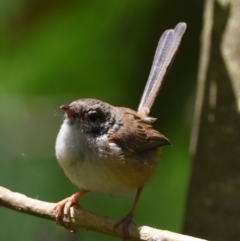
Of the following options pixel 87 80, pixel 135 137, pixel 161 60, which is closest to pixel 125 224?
pixel 135 137

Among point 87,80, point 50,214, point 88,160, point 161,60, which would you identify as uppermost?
point 161,60

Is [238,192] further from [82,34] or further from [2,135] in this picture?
[2,135]

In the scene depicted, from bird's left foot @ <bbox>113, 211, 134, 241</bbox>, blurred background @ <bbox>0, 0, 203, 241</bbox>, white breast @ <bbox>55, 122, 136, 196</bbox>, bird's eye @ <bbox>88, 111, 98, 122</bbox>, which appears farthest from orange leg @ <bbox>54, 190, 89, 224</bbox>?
blurred background @ <bbox>0, 0, 203, 241</bbox>

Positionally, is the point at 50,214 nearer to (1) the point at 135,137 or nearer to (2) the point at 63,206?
(2) the point at 63,206

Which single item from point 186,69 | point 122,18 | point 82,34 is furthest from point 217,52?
point 82,34

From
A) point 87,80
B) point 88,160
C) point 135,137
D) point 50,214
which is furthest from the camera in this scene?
point 87,80

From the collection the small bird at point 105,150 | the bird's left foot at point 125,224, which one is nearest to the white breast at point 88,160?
the small bird at point 105,150

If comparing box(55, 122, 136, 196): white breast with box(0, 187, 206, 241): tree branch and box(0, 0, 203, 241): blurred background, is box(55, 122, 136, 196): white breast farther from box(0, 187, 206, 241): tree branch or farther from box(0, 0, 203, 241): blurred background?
box(0, 0, 203, 241): blurred background
